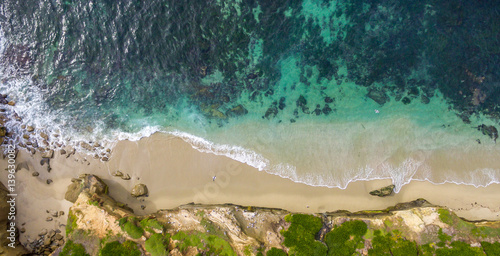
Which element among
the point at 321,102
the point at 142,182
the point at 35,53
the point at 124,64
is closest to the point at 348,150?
the point at 321,102

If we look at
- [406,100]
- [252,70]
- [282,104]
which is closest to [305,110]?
[282,104]

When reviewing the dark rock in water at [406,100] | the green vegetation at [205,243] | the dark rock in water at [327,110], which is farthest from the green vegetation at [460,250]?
the green vegetation at [205,243]

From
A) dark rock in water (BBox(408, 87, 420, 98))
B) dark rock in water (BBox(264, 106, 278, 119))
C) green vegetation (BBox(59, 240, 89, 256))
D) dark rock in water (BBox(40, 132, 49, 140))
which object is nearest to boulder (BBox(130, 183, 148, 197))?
green vegetation (BBox(59, 240, 89, 256))

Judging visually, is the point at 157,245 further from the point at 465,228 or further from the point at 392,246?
the point at 465,228

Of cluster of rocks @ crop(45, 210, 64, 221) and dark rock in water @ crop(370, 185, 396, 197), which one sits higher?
cluster of rocks @ crop(45, 210, 64, 221)

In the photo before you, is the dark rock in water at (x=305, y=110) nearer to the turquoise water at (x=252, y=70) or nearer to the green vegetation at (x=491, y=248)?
the turquoise water at (x=252, y=70)

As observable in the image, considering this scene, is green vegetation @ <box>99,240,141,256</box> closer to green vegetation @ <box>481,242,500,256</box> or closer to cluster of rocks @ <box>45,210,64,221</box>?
cluster of rocks @ <box>45,210,64,221</box>

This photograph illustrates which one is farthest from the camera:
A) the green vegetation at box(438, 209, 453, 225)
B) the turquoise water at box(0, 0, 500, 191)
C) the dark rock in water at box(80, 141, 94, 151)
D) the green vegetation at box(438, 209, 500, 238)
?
the turquoise water at box(0, 0, 500, 191)
